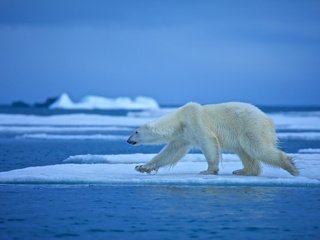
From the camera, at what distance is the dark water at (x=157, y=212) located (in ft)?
20.7

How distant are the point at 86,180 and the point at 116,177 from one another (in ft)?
1.75

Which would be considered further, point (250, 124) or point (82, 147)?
point (82, 147)

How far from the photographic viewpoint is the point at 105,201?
8203 millimetres

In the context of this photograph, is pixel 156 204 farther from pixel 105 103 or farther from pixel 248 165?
pixel 105 103

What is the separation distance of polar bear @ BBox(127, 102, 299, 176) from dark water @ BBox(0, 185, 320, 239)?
0.87 metres

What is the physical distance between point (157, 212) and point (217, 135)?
3.20 meters

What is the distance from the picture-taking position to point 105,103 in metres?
122

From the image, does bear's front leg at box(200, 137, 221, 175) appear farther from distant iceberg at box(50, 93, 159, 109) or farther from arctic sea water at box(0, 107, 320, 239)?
distant iceberg at box(50, 93, 159, 109)

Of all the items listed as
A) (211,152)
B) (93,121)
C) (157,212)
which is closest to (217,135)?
(211,152)

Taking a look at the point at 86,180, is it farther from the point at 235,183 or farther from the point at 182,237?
the point at 182,237

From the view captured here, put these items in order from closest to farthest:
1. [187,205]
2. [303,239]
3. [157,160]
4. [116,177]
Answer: [303,239]
[187,205]
[116,177]
[157,160]

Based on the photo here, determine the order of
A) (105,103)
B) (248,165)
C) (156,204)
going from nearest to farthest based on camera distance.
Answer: (156,204) → (248,165) → (105,103)

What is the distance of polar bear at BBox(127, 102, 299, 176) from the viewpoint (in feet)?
32.8

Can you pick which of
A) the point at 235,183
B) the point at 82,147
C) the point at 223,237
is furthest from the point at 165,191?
the point at 82,147
